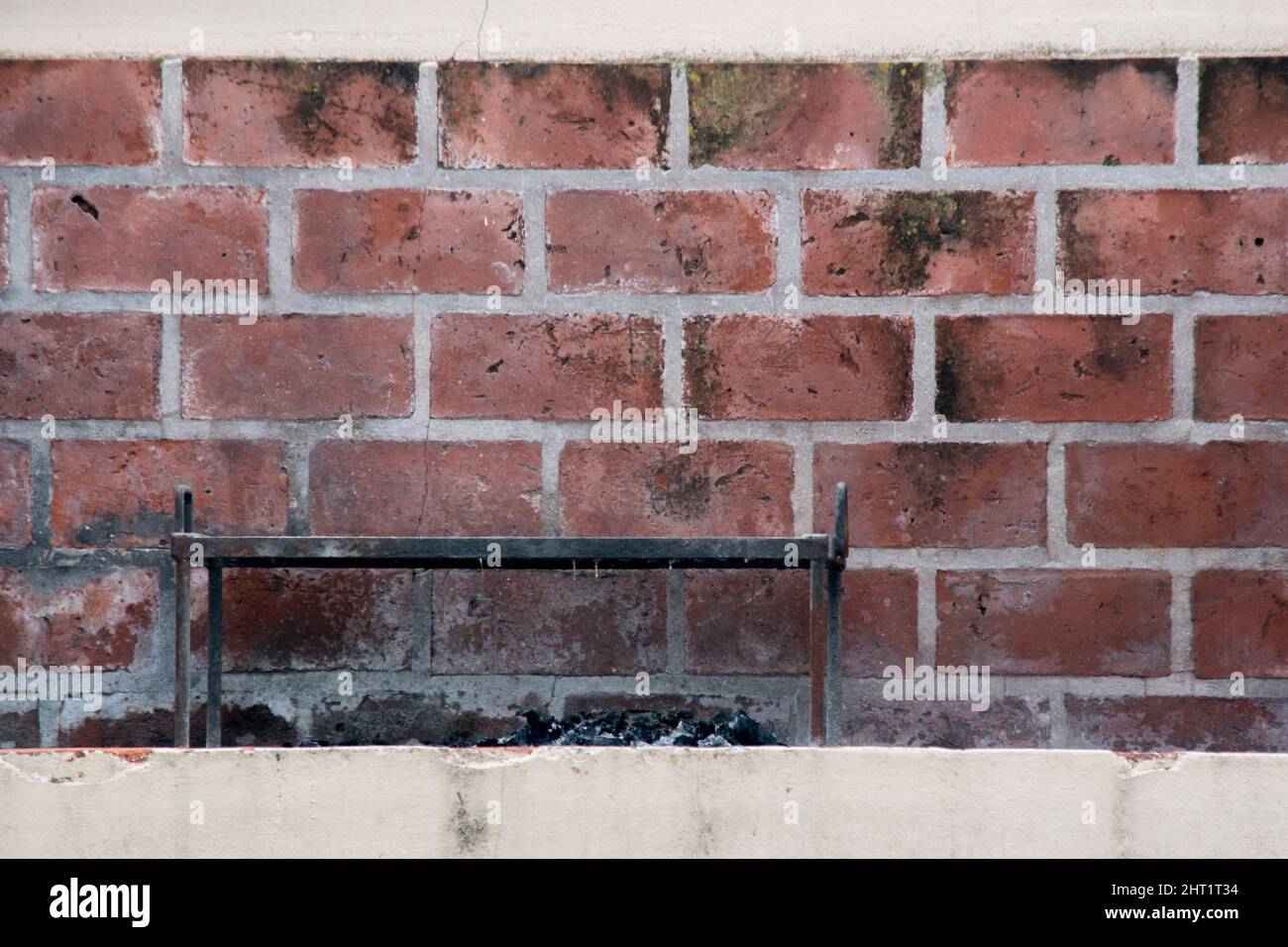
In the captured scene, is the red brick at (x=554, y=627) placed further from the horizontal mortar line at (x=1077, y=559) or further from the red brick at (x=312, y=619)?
the horizontal mortar line at (x=1077, y=559)

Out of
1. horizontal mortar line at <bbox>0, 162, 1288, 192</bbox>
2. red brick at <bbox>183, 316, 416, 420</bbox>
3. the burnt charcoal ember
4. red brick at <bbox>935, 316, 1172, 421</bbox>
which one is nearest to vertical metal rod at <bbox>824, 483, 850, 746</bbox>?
the burnt charcoal ember

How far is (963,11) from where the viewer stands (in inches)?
45.6

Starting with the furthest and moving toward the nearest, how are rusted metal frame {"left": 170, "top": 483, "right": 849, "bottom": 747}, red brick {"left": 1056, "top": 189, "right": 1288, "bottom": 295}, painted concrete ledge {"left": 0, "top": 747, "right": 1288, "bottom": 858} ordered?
1. red brick {"left": 1056, "top": 189, "right": 1288, "bottom": 295}
2. rusted metal frame {"left": 170, "top": 483, "right": 849, "bottom": 747}
3. painted concrete ledge {"left": 0, "top": 747, "right": 1288, "bottom": 858}

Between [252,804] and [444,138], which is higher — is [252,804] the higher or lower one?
the lower one

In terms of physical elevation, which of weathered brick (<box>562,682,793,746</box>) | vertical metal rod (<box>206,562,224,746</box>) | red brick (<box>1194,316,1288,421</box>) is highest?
red brick (<box>1194,316,1288,421</box>)

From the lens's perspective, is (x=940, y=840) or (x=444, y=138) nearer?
(x=940, y=840)

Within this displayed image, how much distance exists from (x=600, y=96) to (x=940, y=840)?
737 mm

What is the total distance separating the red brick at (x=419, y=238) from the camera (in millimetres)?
1156

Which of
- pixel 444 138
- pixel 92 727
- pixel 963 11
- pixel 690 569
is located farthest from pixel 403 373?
pixel 963 11

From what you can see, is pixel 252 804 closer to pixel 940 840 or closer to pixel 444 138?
pixel 940 840

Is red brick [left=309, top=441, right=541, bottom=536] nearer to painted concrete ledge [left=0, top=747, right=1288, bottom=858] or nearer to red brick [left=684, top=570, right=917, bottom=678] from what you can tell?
red brick [left=684, top=570, right=917, bottom=678]

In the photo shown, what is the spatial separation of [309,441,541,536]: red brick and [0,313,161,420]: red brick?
7.3 inches

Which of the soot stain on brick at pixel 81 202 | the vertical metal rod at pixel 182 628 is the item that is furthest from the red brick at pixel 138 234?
the vertical metal rod at pixel 182 628

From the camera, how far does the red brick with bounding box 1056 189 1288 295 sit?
3.75 ft
